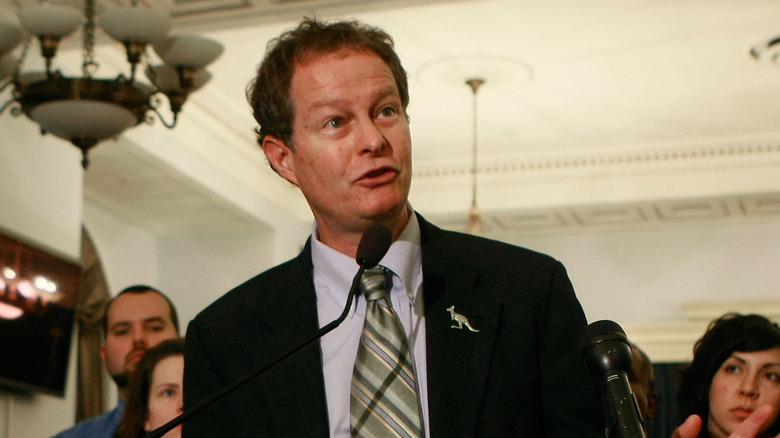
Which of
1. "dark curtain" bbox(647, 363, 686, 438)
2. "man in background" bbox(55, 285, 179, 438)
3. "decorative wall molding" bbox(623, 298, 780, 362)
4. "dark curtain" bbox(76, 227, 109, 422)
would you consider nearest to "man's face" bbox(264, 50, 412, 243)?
"man in background" bbox(55, 285, 179, 438)

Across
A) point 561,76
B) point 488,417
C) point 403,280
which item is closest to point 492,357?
point 488,417

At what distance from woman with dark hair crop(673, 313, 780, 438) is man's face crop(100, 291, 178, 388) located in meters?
1.81

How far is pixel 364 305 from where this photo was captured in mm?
1647

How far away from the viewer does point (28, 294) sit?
222 inches

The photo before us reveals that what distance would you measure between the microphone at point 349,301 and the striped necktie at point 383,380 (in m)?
0.05

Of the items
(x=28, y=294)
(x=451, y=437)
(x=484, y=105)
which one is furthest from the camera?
(x=484, y=105)

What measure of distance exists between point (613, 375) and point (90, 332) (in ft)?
25.3

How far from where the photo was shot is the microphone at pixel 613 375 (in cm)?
117

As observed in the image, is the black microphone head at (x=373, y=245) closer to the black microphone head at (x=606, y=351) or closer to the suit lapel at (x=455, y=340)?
the suit lapel at (x=455, y=340)

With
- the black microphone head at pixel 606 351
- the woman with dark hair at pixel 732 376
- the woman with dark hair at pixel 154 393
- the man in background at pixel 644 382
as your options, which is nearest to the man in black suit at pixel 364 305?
the black microphone head at pixel 606 351

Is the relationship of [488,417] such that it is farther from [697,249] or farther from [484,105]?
[697,249]

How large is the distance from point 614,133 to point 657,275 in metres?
1.79

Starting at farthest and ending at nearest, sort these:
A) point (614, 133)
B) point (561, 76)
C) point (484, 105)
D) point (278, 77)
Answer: point (614, 133) < point (484, 105) < point (561, 76) < point (278, 77)

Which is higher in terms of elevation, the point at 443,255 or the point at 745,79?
the point at 745,79
